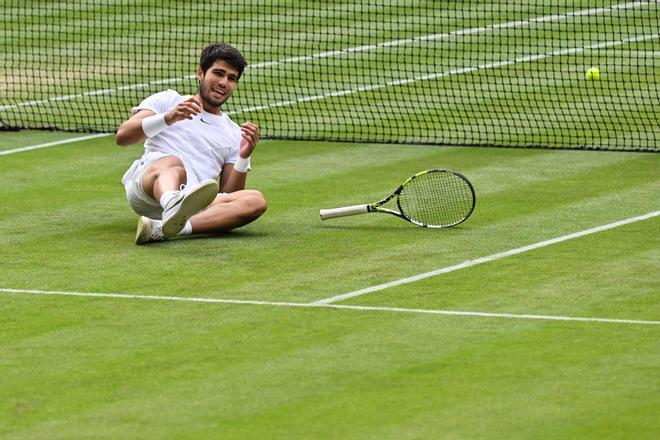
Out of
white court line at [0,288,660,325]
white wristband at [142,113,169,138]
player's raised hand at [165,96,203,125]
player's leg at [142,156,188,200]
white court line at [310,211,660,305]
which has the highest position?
player's raised hand at [165,96,203,125]

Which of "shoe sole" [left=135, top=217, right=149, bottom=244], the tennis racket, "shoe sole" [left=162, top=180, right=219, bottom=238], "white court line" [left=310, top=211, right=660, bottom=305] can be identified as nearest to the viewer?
"white court line" [left=310, top=211, right=660, bottom=305]

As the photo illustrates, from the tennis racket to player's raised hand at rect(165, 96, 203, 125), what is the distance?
4.56 feet

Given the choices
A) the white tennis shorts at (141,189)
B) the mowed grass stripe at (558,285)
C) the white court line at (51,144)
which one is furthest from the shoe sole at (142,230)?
the white court line at (51,144)

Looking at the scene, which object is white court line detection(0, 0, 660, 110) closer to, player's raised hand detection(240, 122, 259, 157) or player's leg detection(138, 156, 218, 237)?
player's leg detection(138, 156, 218, 237)

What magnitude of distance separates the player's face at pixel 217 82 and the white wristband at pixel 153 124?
593 mm

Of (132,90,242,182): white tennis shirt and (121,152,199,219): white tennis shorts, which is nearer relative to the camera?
(121,152,199,219): white tennis shorts

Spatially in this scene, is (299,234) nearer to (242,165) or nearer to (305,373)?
(242,165)

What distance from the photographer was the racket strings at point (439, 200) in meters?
12.1

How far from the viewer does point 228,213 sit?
11742 mm

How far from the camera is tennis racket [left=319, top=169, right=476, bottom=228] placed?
12.0 meters

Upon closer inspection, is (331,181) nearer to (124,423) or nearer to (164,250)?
(164,250)

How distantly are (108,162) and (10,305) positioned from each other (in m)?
5.90

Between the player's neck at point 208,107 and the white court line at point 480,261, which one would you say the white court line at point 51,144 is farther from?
the white court line at point 480,261

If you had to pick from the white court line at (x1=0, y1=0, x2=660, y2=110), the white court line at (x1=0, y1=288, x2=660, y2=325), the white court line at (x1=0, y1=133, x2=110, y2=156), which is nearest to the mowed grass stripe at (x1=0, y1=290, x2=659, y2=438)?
the white court line at (x1=0, y1=288, x2=660, y2=325)
